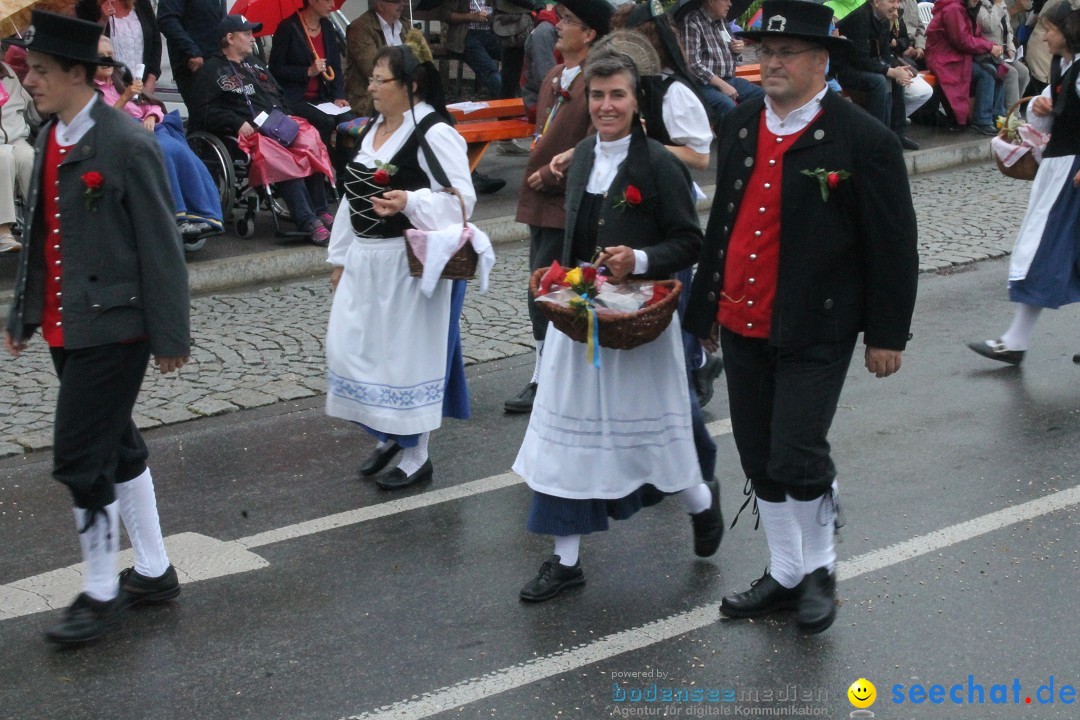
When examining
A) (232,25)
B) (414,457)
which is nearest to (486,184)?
(232,25)

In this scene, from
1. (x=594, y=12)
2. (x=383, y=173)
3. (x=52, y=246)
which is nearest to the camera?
(x=52, y=246)

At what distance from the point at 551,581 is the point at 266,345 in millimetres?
3960

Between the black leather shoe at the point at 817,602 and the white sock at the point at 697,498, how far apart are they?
528mm

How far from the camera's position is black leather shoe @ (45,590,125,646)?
4.64 m

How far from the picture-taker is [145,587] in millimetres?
4949

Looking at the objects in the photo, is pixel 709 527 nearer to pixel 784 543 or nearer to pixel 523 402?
pixel 784 543

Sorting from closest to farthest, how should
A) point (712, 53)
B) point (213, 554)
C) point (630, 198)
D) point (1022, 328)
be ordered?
point (630, 198)
point (213, 554)
point (1022, 328)
point (712, 53)

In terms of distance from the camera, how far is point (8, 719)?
4164 mm

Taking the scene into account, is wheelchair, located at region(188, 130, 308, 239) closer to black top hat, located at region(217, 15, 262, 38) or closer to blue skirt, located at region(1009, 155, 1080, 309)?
black top hat, located at region(217, 15, 262, 38)

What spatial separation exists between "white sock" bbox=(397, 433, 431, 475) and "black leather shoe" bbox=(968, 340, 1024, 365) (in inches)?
133

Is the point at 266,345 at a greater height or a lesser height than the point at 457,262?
lesser

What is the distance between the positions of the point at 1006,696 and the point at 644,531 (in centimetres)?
175

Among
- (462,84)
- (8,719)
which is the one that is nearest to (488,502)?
(8,719)

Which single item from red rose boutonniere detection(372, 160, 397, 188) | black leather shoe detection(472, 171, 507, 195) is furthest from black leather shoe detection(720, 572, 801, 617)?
black leather shoe detection(472, 171, 507, 195)
